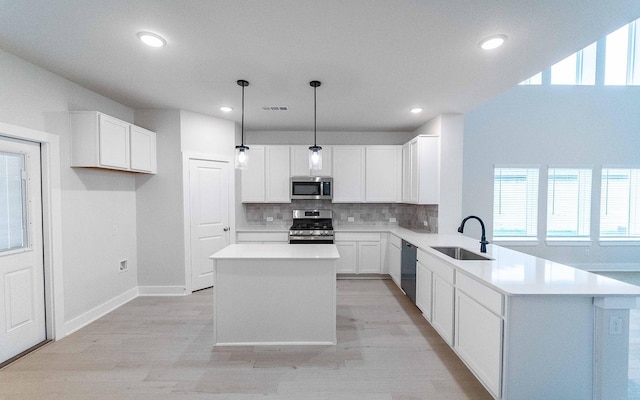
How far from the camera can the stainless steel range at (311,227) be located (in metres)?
4.43

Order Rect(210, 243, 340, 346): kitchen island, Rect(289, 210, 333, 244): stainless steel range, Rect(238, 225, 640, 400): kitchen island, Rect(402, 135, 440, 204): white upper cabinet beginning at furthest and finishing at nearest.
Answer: Rect(289, 210, 333, 244): stainless steel range → Rect(402, 135, 440, 204): white upper cabinet → Rect(210, 243, 340, 346): kitchen island → Rect(238, 225, 640, 400): kitchen island

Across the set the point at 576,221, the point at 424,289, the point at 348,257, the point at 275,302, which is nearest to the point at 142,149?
the point at 275,302

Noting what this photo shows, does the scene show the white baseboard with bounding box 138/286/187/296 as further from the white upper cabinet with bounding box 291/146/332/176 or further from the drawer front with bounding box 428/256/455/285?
the drawer front with bounding box 428/256/455/285

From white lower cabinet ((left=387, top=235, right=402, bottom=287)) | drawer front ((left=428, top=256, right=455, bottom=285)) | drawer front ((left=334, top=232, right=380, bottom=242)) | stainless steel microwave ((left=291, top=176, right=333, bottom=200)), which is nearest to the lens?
drawer front ((left=428, top=256, right=455, bottom=285))

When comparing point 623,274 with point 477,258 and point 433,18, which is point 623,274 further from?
point 433,18

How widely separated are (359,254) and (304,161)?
6.15ft

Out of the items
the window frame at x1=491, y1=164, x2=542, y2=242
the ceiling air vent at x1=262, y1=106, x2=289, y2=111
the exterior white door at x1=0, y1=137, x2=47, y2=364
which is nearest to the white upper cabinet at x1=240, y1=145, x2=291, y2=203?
the ceiling air vent at x1=262, y1=106, x2=289, y2=111

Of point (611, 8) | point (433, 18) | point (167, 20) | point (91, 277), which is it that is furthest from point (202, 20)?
point (91, 277)

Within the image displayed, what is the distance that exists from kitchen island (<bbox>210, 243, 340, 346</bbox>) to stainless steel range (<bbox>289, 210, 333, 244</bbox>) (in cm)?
181

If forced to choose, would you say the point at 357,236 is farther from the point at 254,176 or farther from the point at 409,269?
the point at 254,176

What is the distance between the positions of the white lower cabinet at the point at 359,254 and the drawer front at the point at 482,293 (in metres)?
2.25

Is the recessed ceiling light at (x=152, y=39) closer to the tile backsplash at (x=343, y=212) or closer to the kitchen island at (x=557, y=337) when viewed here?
the kitchen island at (x=557, y=337)

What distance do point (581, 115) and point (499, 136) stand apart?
63.5 inches

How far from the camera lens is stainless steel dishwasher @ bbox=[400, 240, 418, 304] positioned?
134 inches
